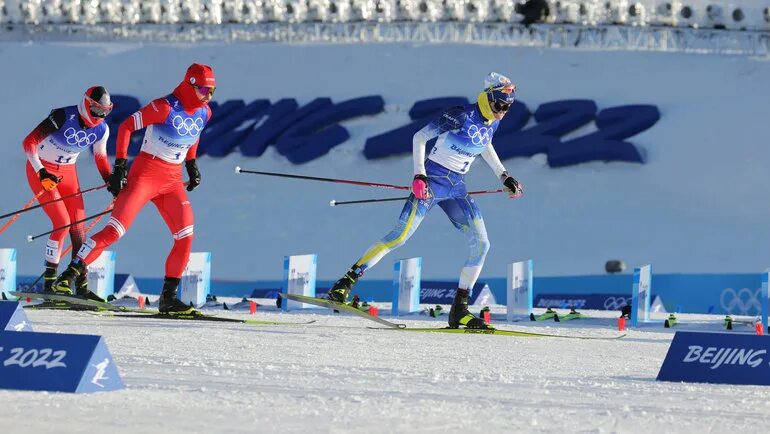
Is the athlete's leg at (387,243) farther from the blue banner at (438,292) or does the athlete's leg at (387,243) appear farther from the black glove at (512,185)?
the blue banner at (438,292)

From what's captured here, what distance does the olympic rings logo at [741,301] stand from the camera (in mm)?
18078

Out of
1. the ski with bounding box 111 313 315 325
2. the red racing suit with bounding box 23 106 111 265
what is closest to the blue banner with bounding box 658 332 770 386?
the ski with bounding box 111 313 315 325

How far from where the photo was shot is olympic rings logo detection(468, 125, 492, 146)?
10656 mm

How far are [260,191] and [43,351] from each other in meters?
25.0

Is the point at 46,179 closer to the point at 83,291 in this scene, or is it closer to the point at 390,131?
the point at 83,291

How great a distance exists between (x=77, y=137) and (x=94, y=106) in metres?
0.39

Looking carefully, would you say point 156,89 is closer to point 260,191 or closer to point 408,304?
point 260,191

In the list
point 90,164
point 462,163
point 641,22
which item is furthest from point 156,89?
point 462,163

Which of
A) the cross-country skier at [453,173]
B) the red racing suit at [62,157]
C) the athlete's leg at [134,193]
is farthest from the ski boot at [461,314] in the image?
the red racing suit at [62,157]

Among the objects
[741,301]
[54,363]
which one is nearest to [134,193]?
[54,363]

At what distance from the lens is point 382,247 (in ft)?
34.5

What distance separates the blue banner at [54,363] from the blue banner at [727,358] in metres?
2.98

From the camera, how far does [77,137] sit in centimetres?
1201

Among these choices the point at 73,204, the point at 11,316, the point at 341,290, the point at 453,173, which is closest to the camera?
the point at 11,316
